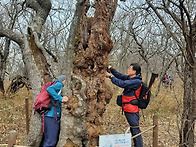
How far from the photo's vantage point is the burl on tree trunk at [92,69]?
2.71 metres

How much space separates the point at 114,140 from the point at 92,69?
114 centimetres

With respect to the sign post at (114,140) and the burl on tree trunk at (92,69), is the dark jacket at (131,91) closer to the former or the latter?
the burl on tree trunk at (92,69)

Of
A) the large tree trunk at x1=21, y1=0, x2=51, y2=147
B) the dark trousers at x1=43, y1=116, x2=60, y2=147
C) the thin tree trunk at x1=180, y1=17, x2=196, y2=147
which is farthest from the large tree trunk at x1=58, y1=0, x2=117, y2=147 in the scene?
the thin tree trunk at x1=180, y1=17, x2=196, y2=147

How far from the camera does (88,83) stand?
2.73 meters

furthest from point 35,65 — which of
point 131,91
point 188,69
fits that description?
point 188,69

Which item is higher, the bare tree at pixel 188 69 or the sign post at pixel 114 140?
the bare tree at pixel 188 69

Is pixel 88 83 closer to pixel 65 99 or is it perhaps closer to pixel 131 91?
pixel 65 99

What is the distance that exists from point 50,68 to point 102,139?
229 cm

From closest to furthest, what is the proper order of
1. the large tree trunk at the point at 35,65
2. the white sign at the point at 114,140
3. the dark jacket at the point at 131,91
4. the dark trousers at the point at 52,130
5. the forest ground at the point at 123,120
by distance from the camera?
the white sign at the point at 114,140 → the dark trousers at the point at 52,130 → the dark jacket at the point at 131,91 → the large tree trunk at the point at 35,65 → the forest ground at the point at 123,120

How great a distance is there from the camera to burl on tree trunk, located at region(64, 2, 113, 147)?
2707mm

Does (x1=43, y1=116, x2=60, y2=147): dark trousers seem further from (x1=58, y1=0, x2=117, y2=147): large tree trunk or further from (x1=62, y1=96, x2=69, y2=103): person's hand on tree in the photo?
(x1=62, y1=96, x2=69, y2=103): person's hand on tree

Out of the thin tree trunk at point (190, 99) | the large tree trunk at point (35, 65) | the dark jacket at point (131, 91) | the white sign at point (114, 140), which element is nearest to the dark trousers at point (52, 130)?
the large tree trunk at point (35, 65)

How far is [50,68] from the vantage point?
401cm

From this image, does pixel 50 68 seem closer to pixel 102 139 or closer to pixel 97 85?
pixel 97 85
